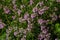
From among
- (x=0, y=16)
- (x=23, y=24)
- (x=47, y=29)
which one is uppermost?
(x=0, y=16)

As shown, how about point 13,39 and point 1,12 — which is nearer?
point 13,39

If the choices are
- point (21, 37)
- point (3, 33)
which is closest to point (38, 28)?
point (21, 37)

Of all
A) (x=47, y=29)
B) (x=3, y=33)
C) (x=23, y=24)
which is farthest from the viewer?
(x=3, y=33)

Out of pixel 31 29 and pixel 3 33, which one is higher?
pixel 3 33

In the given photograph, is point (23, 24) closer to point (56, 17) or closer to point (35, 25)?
point (35, 25)

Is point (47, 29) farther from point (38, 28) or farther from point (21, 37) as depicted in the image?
point (21, 37)

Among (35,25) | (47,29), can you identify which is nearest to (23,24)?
(35,25)

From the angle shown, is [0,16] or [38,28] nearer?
[38,28]

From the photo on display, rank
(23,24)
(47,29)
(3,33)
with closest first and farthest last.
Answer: (47,29)
(23,24)
(3,33)

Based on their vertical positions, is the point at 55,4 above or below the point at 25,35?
above
